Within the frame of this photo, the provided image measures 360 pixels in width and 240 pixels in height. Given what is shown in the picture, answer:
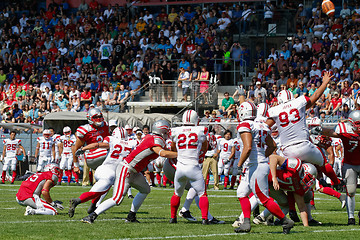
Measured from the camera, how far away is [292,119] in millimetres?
9320

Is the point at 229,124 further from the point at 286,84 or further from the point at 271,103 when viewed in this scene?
the point at 286,84

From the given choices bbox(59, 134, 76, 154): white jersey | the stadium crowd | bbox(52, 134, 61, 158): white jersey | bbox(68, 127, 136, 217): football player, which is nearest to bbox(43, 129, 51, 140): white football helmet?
bbox(52, 134, 61, 158): white jersey

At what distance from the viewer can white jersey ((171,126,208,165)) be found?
30.7 feet

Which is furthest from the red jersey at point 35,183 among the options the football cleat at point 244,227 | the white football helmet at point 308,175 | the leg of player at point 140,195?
the white football helmet at point 308,175

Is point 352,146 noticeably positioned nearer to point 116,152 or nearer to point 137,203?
point 137,203

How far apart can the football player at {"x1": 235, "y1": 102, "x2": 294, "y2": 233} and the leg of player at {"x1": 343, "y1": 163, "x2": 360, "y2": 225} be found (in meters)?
1.48

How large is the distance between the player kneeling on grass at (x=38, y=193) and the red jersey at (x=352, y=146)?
4.86m

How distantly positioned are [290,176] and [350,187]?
1045 millimetres

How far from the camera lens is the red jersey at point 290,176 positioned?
29.8ft

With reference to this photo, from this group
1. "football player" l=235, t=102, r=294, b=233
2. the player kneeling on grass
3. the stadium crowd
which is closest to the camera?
"football player" l=235, t=102, r=294, b=233

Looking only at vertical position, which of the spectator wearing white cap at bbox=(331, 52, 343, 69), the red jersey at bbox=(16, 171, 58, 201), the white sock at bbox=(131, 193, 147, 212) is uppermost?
the spectator wearing white cap at bbox=(331, 52, 343, 69)

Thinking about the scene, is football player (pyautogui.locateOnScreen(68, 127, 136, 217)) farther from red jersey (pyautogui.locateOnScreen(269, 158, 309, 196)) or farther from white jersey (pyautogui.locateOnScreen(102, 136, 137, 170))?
red jersey (pyautogui.locateOnScreen(269, 158, 309, 196))

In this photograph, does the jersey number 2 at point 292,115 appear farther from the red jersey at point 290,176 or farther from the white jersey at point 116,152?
the white jersey at point 116,152

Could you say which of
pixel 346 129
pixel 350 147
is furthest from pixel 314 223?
pixel 346 129
